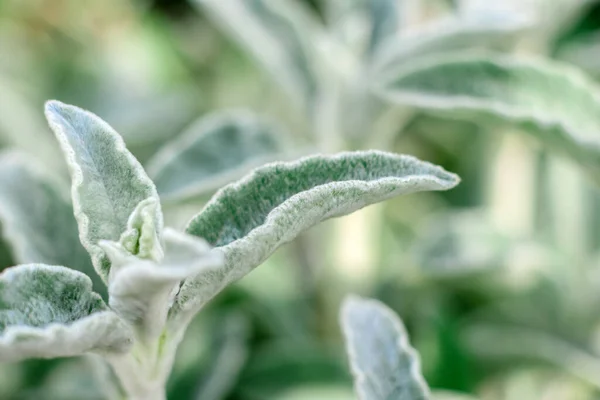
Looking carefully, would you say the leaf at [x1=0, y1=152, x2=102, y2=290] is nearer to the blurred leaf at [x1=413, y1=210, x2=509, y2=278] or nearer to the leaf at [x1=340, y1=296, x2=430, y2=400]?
the leaf at [x1=340, y1=296, x2=430, y2=400]

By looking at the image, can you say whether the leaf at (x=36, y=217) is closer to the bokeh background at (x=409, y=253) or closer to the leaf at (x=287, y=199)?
the bokeh background at (x=409, y=253)

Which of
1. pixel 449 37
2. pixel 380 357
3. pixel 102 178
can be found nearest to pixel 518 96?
pixel 449 37

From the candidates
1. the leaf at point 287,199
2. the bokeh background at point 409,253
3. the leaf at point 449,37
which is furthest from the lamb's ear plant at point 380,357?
the leaf at point 449,37

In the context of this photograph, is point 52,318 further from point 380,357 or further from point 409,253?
point 409,253

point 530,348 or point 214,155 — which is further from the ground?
point 214,155

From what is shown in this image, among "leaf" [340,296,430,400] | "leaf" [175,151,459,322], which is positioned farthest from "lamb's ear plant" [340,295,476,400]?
"leaf" [175,151,459,322]

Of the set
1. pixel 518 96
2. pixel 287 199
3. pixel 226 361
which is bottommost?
pixel 226 361

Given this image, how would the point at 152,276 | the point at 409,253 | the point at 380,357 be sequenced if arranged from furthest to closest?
the point at 409,253
the point at 380,357
the point at 152,276

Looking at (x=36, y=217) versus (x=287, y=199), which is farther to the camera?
(x=36, y=217)

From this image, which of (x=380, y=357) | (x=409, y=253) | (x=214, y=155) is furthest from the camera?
(x=409, y=253)
